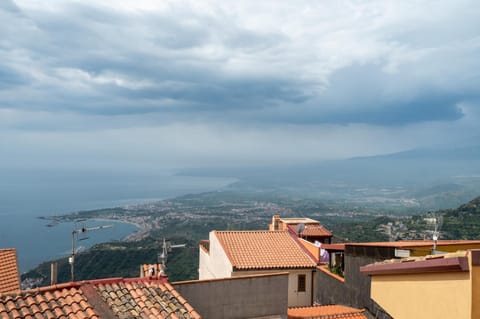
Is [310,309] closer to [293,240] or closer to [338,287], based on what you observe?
[338,287]

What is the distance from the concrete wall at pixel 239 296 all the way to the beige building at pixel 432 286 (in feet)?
9.85

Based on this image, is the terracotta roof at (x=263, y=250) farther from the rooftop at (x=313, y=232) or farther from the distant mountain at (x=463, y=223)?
the distant mountain at (x=463, y=223)

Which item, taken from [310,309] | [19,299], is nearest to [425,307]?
[310,309]

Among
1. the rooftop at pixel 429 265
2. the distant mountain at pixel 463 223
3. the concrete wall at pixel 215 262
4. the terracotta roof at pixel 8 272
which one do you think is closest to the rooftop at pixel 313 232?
the concrete wall at pixel 215 262

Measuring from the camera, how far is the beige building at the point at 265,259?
56.2 feet

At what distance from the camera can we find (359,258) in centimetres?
1312

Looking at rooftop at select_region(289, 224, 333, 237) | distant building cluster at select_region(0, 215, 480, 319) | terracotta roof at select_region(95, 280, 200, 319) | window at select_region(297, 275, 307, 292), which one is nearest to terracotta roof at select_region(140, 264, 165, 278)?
distant building cluster at select_region(0, 215, 480, 319)

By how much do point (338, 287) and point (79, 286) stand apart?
1036 cm

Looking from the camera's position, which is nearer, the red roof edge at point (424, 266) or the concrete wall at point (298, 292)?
the red roof edge at point (424, 266)

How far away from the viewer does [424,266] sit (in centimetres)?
731

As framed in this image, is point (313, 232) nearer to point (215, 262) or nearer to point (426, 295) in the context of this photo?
point (215, 262)

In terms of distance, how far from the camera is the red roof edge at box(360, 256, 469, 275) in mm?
6312

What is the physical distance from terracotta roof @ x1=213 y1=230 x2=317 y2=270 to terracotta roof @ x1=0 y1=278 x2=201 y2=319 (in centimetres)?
824

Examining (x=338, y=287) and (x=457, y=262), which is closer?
(x=457, y=262)
